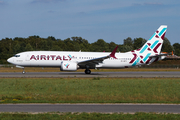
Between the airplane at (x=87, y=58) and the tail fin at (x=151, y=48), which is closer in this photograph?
the airplane at (x=87, y=58)

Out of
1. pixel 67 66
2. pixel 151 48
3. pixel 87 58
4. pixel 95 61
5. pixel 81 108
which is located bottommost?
pixel 81 108

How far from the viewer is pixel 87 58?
131 feet

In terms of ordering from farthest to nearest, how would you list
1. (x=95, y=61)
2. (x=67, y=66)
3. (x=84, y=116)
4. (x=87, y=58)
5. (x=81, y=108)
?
1. (x=87, y=58)
2. (x=95, y=61)
3. (x=67, y=66)
4. (x=81, y=108)
5. (x=84, y=116)

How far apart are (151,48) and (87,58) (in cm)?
1181

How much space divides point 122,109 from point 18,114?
16.9ft

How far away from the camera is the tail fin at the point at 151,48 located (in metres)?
41.8

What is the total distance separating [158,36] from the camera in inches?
1693

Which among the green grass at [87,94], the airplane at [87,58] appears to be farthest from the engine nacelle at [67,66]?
the green grass at [87,94]

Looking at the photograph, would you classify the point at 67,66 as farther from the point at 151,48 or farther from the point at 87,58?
the point at 151,48

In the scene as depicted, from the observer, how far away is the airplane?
124 ft

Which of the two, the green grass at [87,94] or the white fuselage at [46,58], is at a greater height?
the white fuselage at [46,58]

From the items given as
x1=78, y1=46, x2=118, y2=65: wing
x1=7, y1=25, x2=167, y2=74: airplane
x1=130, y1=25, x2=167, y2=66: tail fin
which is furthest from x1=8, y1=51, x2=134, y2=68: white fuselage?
x1=130, y1=25, x2=167, y2=66: tail fin

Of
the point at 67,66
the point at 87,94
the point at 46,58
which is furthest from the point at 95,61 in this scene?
the point at 87,94

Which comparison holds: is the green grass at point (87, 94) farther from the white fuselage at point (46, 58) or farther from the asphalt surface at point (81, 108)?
the white fuselage at point (46, 58)
